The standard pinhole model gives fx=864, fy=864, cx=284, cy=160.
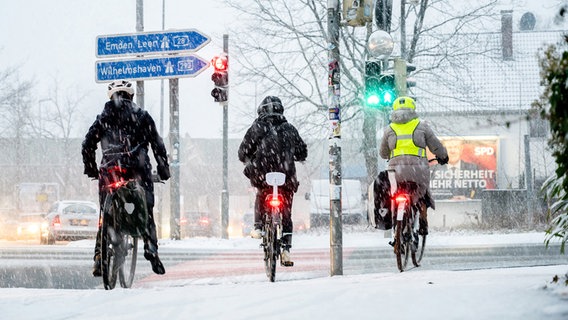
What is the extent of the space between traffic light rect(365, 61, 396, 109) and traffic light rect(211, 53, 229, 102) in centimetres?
688

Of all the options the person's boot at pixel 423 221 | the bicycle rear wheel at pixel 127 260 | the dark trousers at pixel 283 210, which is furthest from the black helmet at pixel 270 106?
the person's boot at pixel 423 221

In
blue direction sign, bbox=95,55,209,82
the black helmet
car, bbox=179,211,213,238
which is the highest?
blue direction sign, bbox=95,55,209,82

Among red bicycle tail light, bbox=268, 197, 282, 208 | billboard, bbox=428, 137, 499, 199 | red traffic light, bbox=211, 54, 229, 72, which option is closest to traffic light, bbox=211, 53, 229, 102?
red traffic light, bbox=211, 54, 229, 72

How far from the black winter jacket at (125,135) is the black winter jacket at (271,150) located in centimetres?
131

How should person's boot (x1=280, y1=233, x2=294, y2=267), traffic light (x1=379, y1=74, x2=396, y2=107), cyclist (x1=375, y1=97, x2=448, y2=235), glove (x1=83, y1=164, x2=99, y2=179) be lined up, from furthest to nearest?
traffic light (x1=379, y1=74, x2=396, y2=107) → cyclist (x1=375, y1=97, x2=448, y2=235) → person's boot (x1=280, y1=233, x2=294, y2=267) → glove (x1=83, y1=164, x2=99, y2=179)

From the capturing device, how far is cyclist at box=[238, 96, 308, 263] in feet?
30.5

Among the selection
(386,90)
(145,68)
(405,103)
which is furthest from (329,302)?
(145,68)

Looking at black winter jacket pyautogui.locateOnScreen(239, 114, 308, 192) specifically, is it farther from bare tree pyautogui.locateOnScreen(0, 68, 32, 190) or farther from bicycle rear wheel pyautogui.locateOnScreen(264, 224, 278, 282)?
bare tree pyautogui.locateOnScreen(0, 68, 32, 190)

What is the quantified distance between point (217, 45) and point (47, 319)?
60.5 ft

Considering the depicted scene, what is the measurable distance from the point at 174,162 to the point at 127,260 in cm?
1138

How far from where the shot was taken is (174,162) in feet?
64.6

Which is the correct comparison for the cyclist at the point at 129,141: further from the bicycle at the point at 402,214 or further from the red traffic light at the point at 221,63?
the red traffic light at the point at 221,63

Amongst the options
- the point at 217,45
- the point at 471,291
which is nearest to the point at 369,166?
the point at 217,45

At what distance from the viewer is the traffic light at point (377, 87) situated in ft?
39.2
